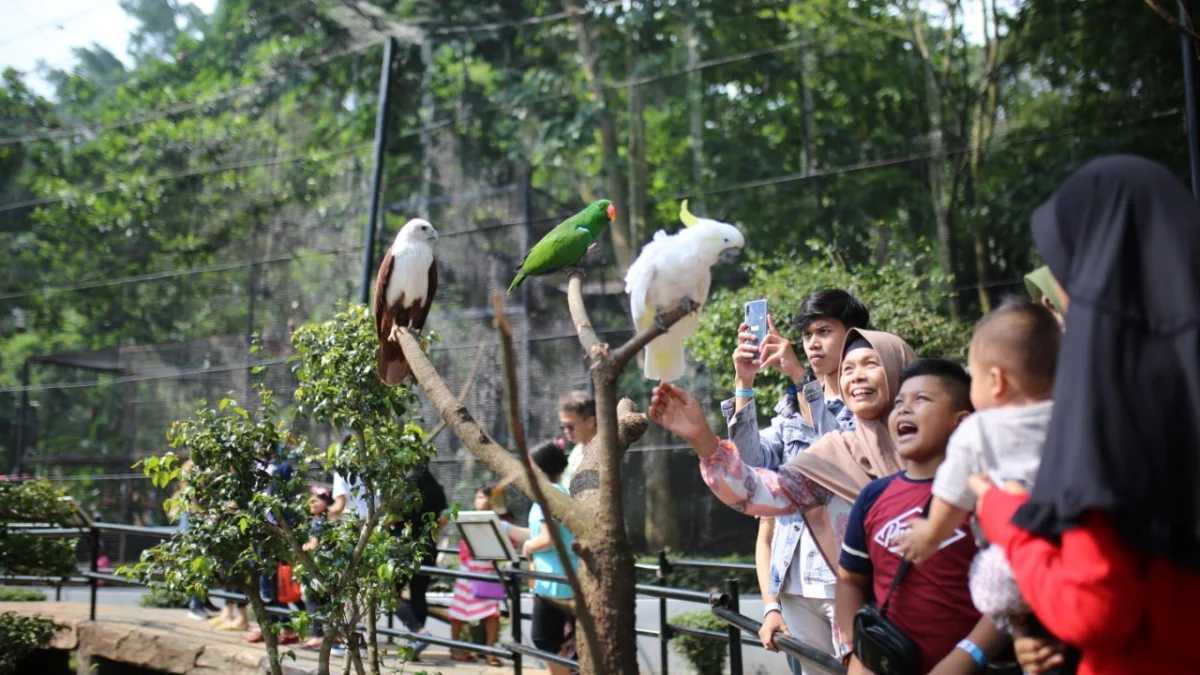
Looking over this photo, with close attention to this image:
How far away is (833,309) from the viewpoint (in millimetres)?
2967

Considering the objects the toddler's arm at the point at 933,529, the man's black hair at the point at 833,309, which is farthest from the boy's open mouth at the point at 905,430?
the man's black hair at the point at 833,309

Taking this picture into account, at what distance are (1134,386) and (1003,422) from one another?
9.2 inches

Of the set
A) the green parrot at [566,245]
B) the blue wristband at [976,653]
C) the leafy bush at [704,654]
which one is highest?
the green parrot at [566,245]

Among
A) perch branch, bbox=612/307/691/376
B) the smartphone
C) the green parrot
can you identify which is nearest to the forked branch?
perch branch, bbox=612/307/691/376

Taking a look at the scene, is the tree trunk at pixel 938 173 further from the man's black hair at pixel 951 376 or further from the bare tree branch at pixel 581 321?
the bare tree branch at pixel 581 321

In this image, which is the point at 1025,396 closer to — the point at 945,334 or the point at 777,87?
the point at 945,334

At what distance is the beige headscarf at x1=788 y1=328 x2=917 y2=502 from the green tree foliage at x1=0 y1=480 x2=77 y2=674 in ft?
→ 18.4

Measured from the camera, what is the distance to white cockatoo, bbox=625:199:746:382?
2275mm

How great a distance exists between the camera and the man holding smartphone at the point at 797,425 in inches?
A: 110

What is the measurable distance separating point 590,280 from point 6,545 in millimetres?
6211

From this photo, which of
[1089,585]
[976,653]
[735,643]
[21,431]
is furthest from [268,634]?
[21,431]

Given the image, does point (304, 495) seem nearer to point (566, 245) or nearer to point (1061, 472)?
point (566, 245)

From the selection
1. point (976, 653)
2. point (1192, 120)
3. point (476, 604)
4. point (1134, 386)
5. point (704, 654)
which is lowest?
point (704, 654)

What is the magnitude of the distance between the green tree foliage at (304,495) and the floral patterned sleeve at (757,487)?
1614 millimetres
